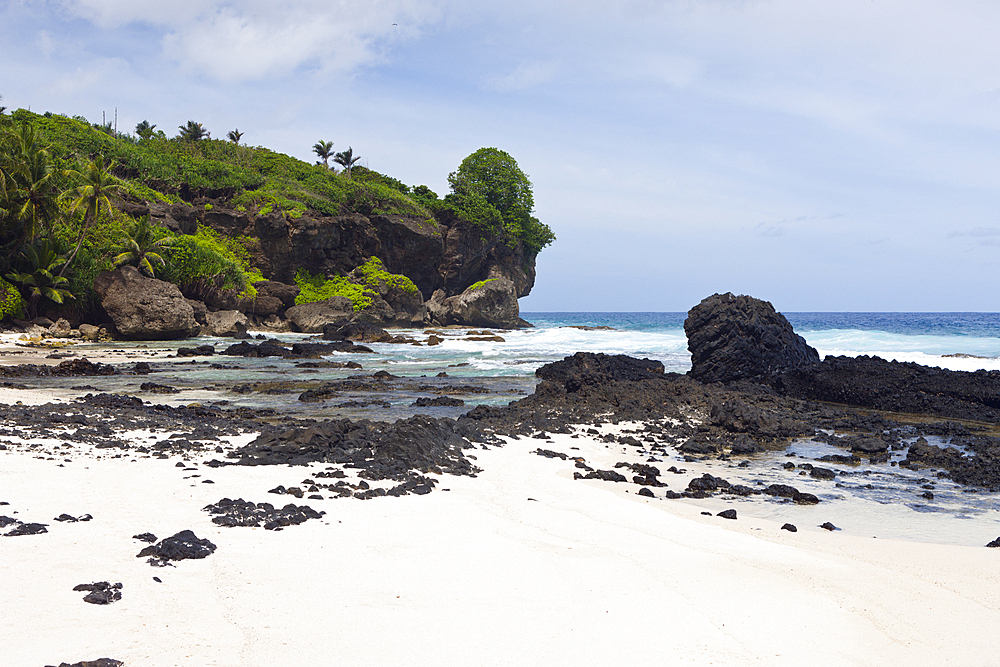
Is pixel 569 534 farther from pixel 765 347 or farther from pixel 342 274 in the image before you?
pixel 342 274

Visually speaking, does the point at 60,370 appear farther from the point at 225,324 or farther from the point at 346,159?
the point at 346,159

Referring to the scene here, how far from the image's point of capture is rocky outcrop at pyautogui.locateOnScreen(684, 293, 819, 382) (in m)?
18.2

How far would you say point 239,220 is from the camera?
159 feet

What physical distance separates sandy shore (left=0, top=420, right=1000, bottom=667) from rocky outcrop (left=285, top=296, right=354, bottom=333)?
123 ft

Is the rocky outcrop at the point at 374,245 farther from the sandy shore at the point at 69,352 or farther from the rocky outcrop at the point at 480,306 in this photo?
the sandy shore at the point at 69,352

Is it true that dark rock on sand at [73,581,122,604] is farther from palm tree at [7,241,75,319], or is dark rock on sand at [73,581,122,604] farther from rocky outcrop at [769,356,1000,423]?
palm tree at [7,241,75,319]

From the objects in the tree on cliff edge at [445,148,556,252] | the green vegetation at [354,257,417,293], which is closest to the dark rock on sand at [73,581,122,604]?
the green vegetation at [354,257,417,293]

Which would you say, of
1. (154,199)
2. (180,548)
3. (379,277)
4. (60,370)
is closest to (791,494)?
(180,548)

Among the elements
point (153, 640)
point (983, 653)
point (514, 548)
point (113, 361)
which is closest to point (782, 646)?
point (983, 653)

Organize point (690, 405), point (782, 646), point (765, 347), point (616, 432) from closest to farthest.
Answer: point (782, 646), point (616, 432), point (690, 405), point (765, 347)

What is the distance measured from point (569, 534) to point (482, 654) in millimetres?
2479

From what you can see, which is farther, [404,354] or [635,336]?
[635,336]

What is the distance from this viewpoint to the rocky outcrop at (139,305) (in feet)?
107

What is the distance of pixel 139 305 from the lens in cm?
3275
